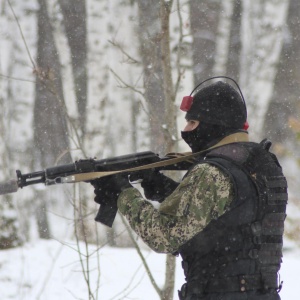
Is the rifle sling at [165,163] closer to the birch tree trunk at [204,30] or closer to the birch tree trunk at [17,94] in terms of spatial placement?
the birch tree trunk at [17,94]

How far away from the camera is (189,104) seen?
7.79 ft

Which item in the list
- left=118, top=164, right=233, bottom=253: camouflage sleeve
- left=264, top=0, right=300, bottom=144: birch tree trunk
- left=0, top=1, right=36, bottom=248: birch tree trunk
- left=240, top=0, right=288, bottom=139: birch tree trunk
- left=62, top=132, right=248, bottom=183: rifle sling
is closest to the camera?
left=118, top=164, right=233, bottom=253: camouflage sleeve

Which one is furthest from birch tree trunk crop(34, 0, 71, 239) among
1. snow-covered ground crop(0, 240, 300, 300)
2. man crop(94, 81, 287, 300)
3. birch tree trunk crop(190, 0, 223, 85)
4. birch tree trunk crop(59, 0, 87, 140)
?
Result: man crop(94, 81, 287, 300)

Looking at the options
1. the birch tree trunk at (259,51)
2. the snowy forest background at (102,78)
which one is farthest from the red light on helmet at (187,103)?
the birch tree trunk at (259,51)

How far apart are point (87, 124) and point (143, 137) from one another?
856mm

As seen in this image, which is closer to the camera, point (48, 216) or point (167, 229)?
point (167, 229)

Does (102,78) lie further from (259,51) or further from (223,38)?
(259,51)

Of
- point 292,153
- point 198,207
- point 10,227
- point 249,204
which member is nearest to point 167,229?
point 198,207

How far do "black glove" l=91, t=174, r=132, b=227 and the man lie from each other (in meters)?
0.05

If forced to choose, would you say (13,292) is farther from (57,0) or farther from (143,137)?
(57,0)

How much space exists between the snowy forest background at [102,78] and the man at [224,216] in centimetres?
617

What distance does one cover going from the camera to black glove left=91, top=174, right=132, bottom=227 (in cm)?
236

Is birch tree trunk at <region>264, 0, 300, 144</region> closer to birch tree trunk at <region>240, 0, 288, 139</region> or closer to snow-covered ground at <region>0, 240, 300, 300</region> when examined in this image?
birch tree trunk at <region>240, 0, 288, 139</region>

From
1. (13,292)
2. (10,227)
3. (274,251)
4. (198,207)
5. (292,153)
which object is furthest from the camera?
(292,153)
